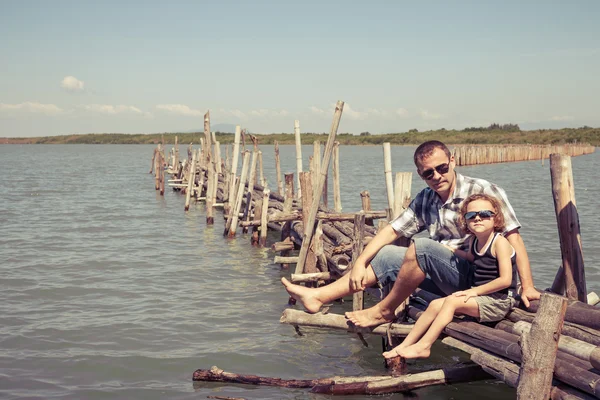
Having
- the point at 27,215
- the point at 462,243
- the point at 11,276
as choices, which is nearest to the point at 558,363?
the point at 462,243

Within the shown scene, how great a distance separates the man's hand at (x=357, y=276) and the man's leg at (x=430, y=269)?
1.01 ft

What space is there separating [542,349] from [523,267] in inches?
44.9

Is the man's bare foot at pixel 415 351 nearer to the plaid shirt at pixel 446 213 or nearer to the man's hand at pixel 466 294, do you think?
the man's hand at pixel 466 294

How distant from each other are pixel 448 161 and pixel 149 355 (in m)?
4.37

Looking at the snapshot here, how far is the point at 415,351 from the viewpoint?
5230mm

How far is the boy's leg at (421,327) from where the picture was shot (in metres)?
5.31

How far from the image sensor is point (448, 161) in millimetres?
5727

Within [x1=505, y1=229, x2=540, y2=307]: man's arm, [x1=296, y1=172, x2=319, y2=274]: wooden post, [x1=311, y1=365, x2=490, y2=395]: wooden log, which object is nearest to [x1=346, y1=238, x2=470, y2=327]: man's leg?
[x1=505, y1=229, x2=540, y2=307]: man's arm

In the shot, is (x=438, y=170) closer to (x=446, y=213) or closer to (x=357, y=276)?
(x=446, y=213)

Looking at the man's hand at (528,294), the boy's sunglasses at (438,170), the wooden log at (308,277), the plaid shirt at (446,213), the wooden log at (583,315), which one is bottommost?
the wooden log at (308,277)

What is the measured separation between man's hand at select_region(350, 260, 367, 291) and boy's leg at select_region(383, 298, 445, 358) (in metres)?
0.70

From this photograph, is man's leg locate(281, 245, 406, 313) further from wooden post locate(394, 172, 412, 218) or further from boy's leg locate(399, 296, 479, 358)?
wooden post locate(394, 172, 412, 218)

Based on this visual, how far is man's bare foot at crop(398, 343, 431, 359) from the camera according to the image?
5.21 metres

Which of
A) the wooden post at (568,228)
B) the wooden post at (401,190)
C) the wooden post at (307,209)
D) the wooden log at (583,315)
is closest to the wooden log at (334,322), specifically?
the wooden log at (583,315)
